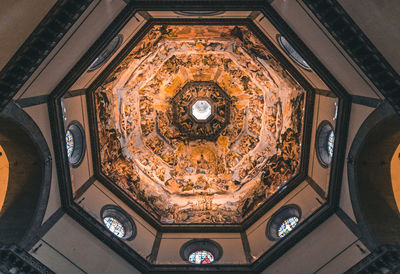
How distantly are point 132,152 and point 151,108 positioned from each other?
3589 millimetres

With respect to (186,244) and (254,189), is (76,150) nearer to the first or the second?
(186,244)

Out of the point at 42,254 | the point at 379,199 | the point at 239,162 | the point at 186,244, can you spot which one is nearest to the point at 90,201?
the point at 42,254

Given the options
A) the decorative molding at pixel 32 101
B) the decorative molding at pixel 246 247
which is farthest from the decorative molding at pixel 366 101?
the decorative molding at pixel 32 101

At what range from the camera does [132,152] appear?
74.6 feet

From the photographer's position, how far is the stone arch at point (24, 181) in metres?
13.7

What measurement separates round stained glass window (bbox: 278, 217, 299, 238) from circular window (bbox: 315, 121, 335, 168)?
3251 mm

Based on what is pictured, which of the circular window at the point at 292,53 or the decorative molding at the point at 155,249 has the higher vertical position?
the circular window at the point at 292,53

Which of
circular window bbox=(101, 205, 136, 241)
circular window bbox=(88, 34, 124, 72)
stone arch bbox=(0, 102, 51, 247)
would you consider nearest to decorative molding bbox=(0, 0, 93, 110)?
stone arch bbox=(0, 102, 51, 247)

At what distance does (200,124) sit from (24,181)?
1409 cm

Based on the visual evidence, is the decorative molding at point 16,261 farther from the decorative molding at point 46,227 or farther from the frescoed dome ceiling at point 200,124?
the frescoed dome ceiling at point 200,124

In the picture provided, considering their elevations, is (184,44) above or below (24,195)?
above

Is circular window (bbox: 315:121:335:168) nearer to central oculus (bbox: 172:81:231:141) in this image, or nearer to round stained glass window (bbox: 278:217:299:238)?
round stained glass window (bbox: 278:217:299:238)

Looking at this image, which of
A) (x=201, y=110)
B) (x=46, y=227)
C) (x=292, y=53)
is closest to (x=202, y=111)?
(x=201, y=110)

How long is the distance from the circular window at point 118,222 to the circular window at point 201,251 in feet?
9.61
